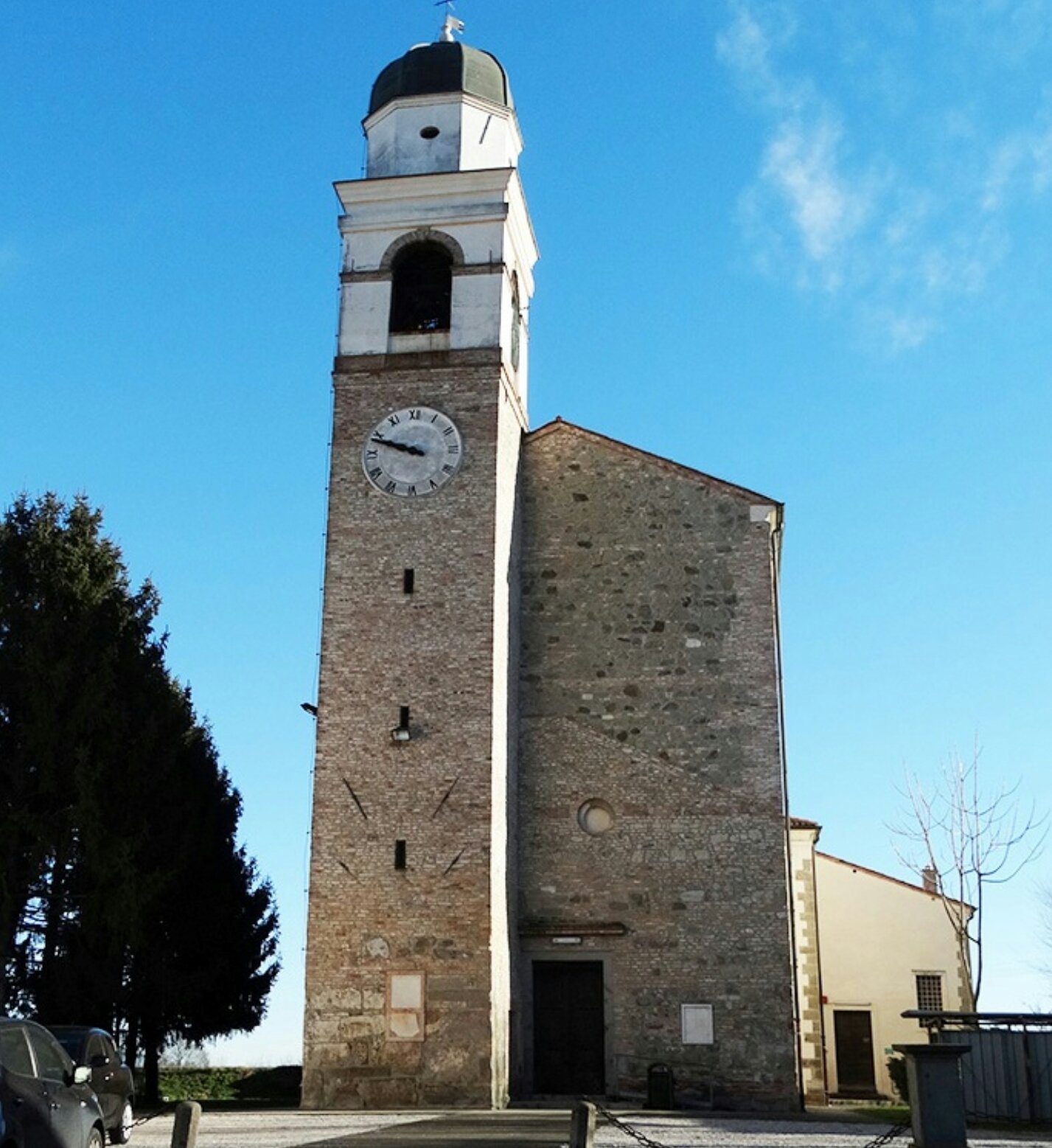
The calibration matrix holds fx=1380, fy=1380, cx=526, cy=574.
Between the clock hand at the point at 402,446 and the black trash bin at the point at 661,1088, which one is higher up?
the clock hand at the point at 402,446

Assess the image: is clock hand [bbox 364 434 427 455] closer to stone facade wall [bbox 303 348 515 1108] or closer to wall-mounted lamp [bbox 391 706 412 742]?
stone facade wall [bbox 303 348 515 1108]

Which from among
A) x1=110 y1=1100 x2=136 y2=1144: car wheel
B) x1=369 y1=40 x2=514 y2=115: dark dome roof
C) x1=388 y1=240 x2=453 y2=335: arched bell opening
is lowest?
x1=110 y1=1100 x2=136 y2=1144: car wheel

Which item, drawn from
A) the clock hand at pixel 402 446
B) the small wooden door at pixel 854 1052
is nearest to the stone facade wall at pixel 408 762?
the clock hand at pixel 402 446

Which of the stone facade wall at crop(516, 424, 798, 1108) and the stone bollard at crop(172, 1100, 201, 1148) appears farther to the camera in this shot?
the stone facade wall at crop(516, 424, 798, 1108)

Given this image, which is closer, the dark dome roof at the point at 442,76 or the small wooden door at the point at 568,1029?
the small wooden door at the point at 568,1029

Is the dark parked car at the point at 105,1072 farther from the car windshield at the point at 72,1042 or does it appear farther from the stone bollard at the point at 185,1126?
the stone bollard at the point at 185,1126

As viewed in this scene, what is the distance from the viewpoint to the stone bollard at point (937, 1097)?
38.9 feet

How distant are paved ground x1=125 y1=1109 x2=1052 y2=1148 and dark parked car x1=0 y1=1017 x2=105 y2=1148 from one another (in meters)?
3.30

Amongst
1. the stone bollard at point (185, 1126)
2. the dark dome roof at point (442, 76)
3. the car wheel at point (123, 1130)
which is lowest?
the car wheel at point (123, 1130)

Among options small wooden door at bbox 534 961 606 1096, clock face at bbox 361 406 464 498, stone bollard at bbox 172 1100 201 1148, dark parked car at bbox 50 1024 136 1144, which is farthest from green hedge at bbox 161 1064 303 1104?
stone bollard at bbox 172 1100 201 1148

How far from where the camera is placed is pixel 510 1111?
18.2m

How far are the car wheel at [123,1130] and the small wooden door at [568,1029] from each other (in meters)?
7.99

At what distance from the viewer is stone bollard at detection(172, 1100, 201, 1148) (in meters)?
10.1

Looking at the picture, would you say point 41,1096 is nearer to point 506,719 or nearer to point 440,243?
point 506,719
